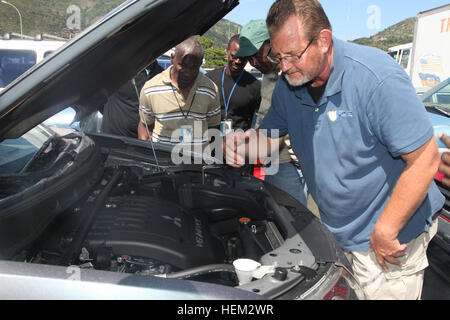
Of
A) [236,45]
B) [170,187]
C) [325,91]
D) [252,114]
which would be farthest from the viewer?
[252,114]

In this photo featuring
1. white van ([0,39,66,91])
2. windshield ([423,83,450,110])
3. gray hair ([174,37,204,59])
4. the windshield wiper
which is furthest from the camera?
white van ([0,39,66,91])

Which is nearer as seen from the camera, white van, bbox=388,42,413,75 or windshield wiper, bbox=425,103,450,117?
windshield wiper, bbox=425,103,450,117

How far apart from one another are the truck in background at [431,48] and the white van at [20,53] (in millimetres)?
10111

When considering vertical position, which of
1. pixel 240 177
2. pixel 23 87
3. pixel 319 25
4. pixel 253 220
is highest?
pixel 319 25

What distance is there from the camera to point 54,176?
165 cm

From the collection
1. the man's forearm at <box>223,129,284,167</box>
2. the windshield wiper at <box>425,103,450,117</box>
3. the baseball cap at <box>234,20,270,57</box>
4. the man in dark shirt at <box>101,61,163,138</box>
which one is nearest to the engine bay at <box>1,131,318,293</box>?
the man's forearm at <box>223,129,284,167</box>

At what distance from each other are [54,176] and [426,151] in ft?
5.43

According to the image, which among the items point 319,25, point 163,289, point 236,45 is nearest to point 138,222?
point 163,289

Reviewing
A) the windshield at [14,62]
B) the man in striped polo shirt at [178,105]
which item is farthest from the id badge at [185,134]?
the windshield at [14,62]

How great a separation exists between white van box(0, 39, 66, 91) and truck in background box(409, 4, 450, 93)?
10111 millimetres

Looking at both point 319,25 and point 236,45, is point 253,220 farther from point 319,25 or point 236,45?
point 236,45

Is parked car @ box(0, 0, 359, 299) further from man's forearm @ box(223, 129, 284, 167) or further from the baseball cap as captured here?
the baseball cap

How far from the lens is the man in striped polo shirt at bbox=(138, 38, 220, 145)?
122 inches

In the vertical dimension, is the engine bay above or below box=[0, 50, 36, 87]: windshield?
below
